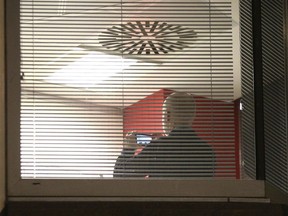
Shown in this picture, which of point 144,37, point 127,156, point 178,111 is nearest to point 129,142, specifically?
point 127,156

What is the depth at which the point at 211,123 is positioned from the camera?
1.50 metres

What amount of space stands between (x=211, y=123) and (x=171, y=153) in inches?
5.9

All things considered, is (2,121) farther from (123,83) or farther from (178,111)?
(178,111)

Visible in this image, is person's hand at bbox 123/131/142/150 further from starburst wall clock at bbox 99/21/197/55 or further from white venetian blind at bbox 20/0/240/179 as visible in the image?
starburst wall clock at bbox 99/21/197/55

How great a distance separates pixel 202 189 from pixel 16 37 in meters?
0.69

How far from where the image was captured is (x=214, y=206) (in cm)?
142

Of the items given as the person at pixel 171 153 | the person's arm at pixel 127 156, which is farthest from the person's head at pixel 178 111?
the person's arm at pixel 127 156

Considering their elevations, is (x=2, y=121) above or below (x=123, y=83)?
below

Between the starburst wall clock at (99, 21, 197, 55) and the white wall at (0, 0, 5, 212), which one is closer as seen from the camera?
the white wall at (0, 0, 5, 212)

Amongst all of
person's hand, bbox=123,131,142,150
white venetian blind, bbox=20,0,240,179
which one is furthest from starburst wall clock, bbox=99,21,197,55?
person's hand, bbox=123,131,142,150

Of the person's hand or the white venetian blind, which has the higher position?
the white venetian blind

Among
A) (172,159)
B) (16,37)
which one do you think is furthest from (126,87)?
(16,37)

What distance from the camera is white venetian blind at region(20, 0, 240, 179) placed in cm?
147

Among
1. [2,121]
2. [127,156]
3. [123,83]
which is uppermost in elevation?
[123,83]
